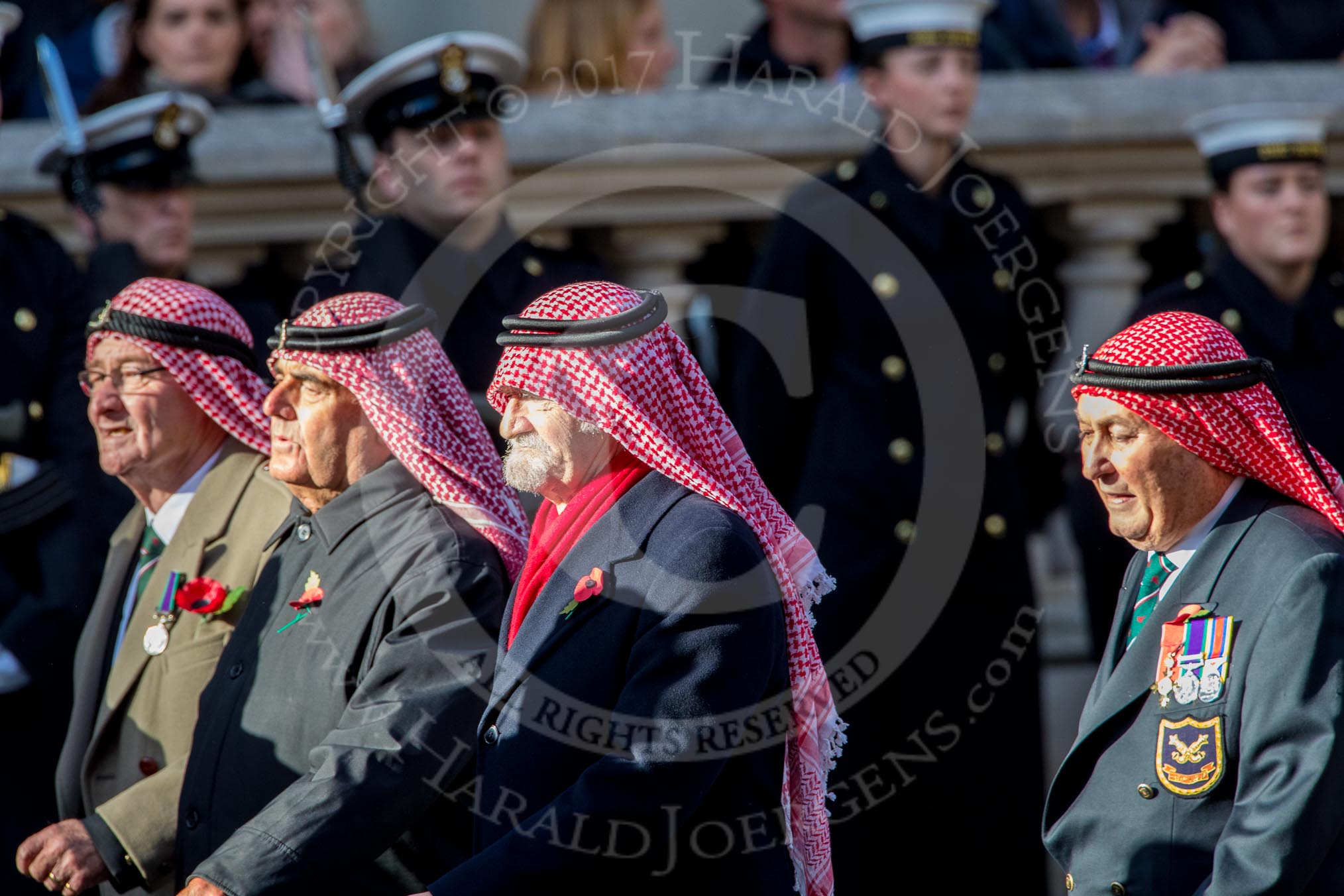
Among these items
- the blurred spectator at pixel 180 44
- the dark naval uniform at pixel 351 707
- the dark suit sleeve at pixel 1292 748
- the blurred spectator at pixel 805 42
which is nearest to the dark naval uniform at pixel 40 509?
the dark naval uniform at pixel 351 707

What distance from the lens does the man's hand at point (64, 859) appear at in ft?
13.9

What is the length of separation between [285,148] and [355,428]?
8.30 feet

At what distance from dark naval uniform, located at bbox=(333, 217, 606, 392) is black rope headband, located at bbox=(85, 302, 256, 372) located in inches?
38.6

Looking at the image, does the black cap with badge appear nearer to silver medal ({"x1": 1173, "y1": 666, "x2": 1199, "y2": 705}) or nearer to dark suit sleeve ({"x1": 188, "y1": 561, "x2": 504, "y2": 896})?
dark suit sleeve ({"x1": 188, "y1": 561, "x2": 504, "y2": 896})

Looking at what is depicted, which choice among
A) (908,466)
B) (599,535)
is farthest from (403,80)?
(599,535)

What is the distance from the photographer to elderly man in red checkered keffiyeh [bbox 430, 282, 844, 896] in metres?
3.51

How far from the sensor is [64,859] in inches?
167

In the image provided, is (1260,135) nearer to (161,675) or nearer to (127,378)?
(127,378)

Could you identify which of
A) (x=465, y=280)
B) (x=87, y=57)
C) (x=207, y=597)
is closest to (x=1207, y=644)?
(x=207, y=597)

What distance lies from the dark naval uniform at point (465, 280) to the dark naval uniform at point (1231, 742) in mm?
2420

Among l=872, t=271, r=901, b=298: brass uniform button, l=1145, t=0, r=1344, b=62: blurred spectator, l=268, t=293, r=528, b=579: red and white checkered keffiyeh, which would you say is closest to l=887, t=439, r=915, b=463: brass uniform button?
l=872, t=271, r=901, b=298: brass uniform button

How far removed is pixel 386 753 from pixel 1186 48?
4973 millimetres

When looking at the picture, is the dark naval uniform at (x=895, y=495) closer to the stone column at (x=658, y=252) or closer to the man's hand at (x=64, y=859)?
the stone column at (x=658, y=252)

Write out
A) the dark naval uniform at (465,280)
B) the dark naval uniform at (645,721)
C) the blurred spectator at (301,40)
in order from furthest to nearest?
the blurred spectator at (301,40) → the dark naval uniform at (465,280) → the dark naval uniform at (645,721)
